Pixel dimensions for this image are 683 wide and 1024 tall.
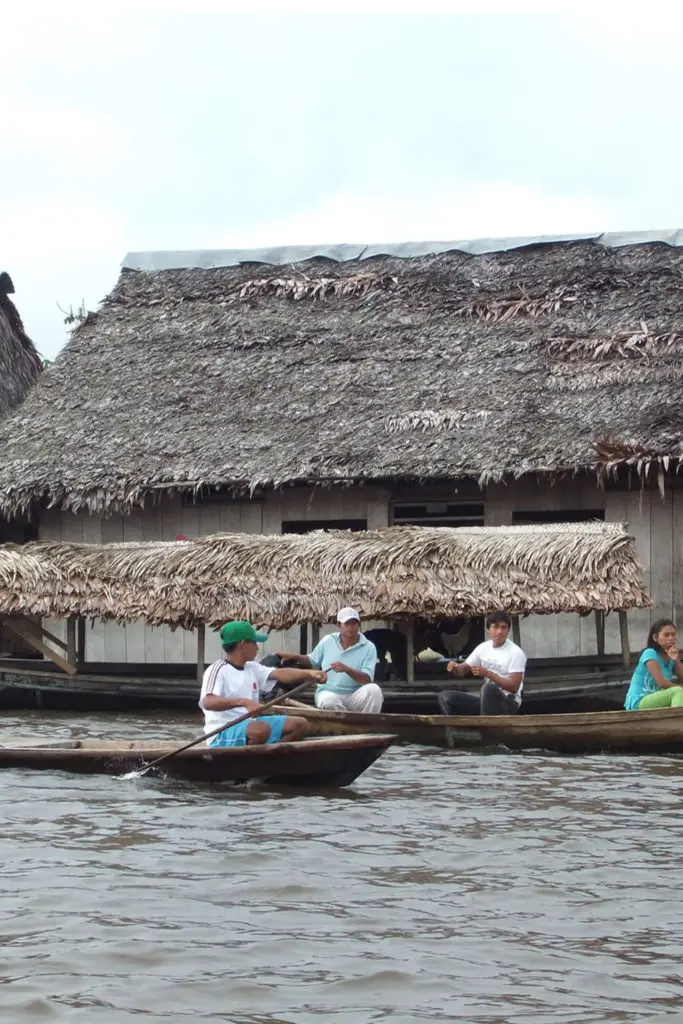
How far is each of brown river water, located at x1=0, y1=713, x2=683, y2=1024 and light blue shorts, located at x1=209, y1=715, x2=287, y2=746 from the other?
362 mm

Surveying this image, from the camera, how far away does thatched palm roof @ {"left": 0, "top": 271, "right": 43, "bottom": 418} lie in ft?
70.6

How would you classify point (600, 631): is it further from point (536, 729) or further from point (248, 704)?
point (248, 704)

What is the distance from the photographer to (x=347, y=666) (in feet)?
38.6

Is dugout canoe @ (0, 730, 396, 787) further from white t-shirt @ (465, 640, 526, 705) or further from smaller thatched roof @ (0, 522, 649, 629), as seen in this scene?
smaller thatched roof @ (0, 522, 649, 629)

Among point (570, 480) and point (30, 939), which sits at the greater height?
point (570, 480)

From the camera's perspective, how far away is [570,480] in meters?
16.2

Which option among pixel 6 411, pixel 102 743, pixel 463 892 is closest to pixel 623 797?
pixel 463 892

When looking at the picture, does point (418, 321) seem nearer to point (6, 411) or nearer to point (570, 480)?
point (570, 480)

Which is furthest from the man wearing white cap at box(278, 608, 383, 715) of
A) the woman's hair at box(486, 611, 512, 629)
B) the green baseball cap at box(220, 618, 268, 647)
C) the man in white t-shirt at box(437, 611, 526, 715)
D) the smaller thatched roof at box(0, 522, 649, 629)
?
the green baseball cap at box(220, 618, 268, 647)

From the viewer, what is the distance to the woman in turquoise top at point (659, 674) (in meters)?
11.3

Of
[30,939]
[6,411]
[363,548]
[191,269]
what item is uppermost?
[191,269]

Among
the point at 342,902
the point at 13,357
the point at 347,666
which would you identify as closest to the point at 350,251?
the point at 13,357

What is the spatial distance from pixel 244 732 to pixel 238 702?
24 cm

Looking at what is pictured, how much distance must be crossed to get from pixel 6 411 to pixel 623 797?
1404cm
